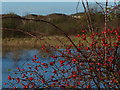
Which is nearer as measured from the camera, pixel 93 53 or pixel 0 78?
pixel 93 53

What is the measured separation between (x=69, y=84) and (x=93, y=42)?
0.40 m

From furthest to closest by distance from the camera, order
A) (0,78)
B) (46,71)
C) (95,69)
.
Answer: (0,78), (46,71), (95,69)

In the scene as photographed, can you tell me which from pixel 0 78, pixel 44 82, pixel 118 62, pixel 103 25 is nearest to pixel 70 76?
pixel 44 82

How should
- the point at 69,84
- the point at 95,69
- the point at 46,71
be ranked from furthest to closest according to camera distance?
the point at 46,71 → the point at 69,84 → the point at 95,69

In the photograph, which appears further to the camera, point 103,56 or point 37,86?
point 37,86

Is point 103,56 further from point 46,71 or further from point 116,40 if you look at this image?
point 46,71

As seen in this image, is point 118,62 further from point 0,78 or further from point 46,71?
point 0,78

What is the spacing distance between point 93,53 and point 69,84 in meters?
0.32

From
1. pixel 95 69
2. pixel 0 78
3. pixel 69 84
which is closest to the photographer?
pixel 95 69

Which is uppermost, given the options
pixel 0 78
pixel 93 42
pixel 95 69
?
pixel 93 42

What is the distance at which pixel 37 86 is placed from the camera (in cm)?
213

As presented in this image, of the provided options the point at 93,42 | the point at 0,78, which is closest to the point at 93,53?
the point at 93,42

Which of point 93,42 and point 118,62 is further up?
point 93,42

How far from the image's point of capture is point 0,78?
→ 3271 mm
